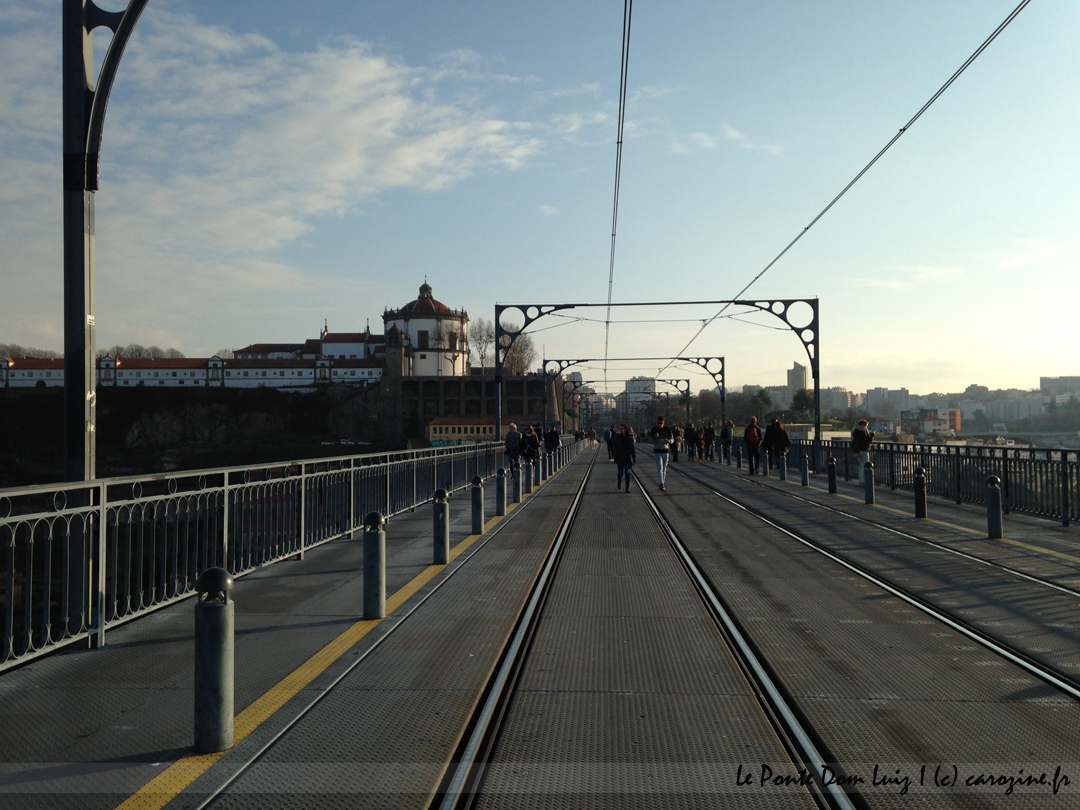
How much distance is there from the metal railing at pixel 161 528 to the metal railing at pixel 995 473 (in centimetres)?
1116

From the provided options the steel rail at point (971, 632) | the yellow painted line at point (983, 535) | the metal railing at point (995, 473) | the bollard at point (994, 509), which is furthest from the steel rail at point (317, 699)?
the metal railing at point (995, 473)

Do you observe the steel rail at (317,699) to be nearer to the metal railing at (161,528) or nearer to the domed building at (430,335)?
the metal railing at (161,528)

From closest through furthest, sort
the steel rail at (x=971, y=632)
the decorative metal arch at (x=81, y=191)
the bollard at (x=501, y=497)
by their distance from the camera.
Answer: the steel rail at (x=971, y=632) → the decorative metal arch at (x=81, y=191) → the bollard at (x=501, y=497)

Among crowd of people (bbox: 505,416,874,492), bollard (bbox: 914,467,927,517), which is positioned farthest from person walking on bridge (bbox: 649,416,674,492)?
bollard (bbox: 914,467,927,517)

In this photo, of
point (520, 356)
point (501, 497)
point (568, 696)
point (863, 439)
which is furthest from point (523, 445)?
point (520, 356)

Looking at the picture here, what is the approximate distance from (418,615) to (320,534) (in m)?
4.84

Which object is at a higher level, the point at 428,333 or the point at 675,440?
the point at 428,333

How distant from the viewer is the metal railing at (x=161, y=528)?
6.12 m

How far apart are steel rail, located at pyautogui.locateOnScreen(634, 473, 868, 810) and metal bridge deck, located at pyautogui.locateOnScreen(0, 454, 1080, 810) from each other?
0.32ft

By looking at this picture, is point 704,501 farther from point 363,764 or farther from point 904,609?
point 363,764

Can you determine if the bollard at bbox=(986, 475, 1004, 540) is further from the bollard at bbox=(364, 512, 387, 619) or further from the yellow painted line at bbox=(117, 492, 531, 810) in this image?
the bollard at bbox=(364, 512, 387, 619)

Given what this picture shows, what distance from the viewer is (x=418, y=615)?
7664 mm

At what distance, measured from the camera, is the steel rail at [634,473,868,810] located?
389 cm

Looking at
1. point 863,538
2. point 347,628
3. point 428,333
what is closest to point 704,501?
point 863,538
